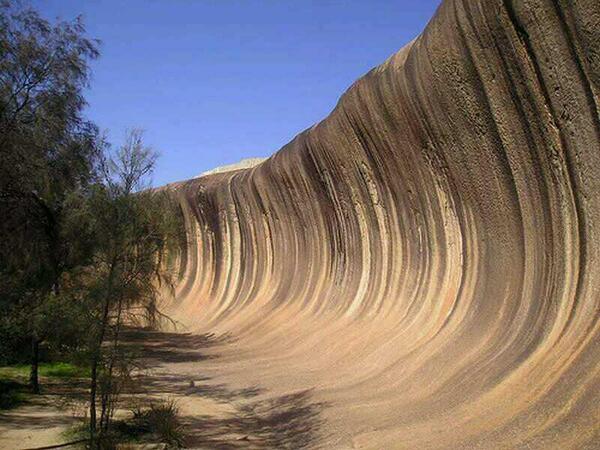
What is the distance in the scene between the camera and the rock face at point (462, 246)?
6.23 meters

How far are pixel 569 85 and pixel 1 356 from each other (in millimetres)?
8695

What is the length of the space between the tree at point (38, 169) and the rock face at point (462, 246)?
12.6 feet

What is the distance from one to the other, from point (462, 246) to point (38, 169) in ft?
20.4

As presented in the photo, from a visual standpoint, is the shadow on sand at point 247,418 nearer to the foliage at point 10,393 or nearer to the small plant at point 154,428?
the small plant at point 154,428

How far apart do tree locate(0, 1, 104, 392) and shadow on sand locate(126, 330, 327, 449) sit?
2.29 metres

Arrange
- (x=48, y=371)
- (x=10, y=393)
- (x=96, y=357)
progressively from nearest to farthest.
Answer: (x=96, y=357) → (x=10, y=393) → (x=48, y=371)

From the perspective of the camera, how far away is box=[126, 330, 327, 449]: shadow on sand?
798cm

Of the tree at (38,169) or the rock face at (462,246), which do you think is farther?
the tree at (38,169)

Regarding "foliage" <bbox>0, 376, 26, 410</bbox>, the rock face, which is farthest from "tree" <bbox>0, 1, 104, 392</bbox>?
the rock face

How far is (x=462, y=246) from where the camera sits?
9.27 m

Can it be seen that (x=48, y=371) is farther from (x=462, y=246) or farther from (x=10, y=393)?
(x=462, y=246)

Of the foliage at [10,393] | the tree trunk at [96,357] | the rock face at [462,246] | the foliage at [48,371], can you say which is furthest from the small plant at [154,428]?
the foliage at [48,371]

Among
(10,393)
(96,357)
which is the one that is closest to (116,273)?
(96,357)

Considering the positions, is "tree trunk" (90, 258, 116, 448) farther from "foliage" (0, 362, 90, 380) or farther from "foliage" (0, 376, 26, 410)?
"foliage" (0, 362, 90, 380)
